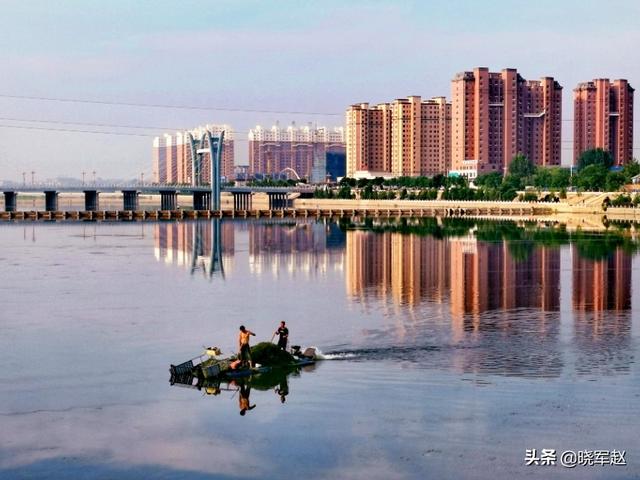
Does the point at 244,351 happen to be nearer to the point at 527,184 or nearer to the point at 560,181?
the point at 560,181

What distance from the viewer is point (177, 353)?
30.4 m

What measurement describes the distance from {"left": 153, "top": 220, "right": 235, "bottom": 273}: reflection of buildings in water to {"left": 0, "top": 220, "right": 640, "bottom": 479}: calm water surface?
196 inches

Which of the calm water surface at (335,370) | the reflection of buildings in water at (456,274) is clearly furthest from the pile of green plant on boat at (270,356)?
the reflection of buildings in water at (456,274)

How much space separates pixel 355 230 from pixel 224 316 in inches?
2516

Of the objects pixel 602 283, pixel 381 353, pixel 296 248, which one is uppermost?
pixel 296 248

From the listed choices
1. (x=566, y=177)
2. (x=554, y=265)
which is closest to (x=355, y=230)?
(x=554, y=265)

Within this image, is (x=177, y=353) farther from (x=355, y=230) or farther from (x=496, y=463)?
(x=355, y=230)

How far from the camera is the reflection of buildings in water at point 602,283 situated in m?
41.0

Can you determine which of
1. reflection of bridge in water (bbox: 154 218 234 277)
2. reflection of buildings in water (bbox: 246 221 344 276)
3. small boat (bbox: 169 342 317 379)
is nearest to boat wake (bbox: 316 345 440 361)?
small boat (bbox: 169 342 317 379)

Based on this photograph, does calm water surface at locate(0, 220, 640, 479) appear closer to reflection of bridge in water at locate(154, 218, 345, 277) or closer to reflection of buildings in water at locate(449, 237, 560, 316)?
reflection of buildings in water at locate(449, 237, 560, 316)

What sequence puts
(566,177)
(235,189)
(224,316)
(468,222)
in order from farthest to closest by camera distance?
(235,189) < (566,177) < (468,222) < (224,316)

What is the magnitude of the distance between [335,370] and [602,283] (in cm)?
2508

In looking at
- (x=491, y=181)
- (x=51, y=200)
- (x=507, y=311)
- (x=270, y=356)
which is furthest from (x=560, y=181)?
(x=270, y=356)

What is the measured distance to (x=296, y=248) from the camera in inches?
3019
